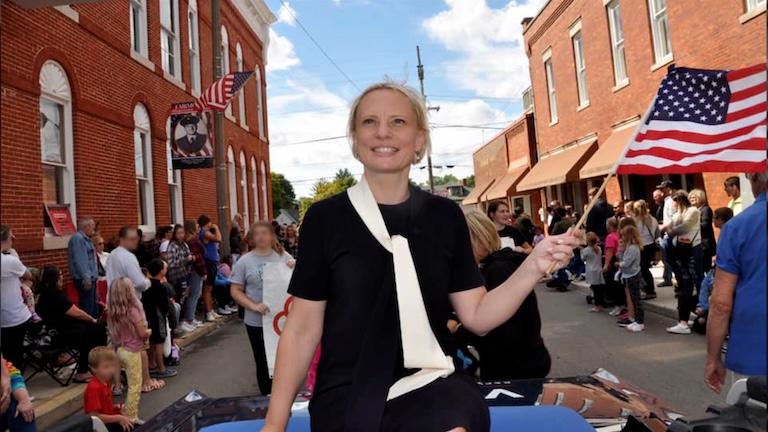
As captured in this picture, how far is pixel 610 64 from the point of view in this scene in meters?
15.9

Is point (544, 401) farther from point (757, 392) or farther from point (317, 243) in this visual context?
point (317, 243)

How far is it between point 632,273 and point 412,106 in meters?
7.69

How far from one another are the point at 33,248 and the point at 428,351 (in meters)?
9.07

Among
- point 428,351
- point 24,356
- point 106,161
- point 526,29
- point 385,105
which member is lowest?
point 24,356

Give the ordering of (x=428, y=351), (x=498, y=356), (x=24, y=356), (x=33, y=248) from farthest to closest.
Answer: (x=33, y=248) → (x=24, y=356) → (x=498, y=356) → (x=428, y=351)

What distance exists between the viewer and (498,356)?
147 inches

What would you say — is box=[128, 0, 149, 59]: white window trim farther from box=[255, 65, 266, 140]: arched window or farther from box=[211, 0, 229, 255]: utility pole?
box=[255, 65, 266, 140]: arched window

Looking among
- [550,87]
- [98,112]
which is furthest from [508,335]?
[550,87]

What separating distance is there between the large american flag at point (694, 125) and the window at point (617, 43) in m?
13.6

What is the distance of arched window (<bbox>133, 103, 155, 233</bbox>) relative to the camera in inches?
509

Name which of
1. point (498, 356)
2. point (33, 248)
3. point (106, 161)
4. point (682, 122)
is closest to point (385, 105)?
point (682, 122)

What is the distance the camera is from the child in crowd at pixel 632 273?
849cm

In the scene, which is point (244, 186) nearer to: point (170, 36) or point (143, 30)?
point (170, 36)

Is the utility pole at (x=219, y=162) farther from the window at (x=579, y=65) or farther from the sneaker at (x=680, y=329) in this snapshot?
the window at (x=579, y=65)
